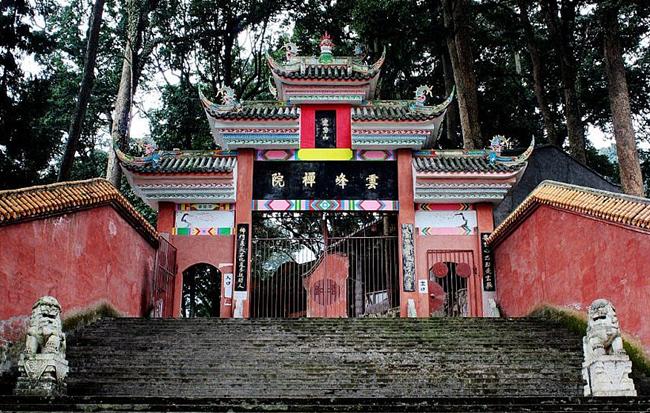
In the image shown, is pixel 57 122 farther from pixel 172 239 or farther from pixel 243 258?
pixel 243 258

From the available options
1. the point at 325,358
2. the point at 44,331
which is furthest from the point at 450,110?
the point at 44,331

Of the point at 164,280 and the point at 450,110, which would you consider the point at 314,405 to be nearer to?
the point at 164,280

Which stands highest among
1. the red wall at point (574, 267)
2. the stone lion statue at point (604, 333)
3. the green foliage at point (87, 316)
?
the red wall at point (574, 267)

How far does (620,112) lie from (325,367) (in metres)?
12.7

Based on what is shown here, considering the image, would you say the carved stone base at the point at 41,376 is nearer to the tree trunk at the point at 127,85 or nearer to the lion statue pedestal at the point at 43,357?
the lion statue pedestal at the point at 43,357

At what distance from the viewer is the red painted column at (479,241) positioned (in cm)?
1544

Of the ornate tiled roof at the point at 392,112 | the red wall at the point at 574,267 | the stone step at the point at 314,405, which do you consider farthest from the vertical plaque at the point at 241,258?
the stone step at the point at 314,405

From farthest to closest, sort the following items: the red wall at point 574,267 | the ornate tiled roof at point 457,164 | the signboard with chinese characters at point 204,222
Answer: the signboard with chinese characters at point 204,222
the ornate tiled roof at point 457,164
the red wall at point 574,267

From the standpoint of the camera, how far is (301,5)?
2470 cm

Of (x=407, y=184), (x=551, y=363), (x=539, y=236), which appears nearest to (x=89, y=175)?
(x=407, y=184)

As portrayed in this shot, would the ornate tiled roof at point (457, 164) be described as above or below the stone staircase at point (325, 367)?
above

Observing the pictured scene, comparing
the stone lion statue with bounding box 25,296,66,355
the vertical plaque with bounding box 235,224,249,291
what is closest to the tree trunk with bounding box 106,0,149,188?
the vertical plaque with bounding box 235,224,249,291

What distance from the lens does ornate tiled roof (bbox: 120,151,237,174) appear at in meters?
15.5

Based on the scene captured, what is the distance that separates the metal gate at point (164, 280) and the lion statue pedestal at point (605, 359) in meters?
9.17
